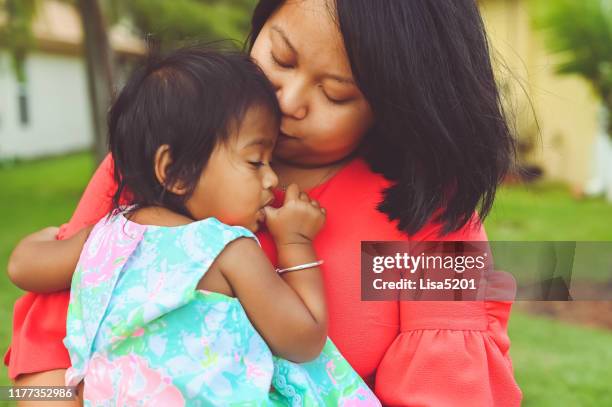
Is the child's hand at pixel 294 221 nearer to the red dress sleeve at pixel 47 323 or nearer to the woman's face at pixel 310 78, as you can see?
the woman's face at pixel 310 78

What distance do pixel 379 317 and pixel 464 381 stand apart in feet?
0.65

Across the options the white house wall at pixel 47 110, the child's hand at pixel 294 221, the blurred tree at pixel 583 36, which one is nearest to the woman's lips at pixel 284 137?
the child's hand at pixel 294 221

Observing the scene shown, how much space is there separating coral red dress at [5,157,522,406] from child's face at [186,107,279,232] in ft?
0.45

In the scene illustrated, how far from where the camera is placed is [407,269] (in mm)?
1518

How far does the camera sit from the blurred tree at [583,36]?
5.32 m

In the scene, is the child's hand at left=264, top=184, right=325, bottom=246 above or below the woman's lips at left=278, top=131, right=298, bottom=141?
below

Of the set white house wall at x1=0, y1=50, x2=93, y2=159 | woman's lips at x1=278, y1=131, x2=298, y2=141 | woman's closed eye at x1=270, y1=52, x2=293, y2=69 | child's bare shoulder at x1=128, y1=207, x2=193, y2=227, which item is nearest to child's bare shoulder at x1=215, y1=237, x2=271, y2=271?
child's bare shoulder at x1=128, y1=207, x2=193, y2=227

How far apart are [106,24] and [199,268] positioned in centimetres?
583

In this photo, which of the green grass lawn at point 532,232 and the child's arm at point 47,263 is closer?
the child's arm at point 47,263

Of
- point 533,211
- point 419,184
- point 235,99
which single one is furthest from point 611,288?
point 533,211

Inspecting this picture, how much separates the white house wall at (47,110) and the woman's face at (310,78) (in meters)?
14.9

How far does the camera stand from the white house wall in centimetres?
1644

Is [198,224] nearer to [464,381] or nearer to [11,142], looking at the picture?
[464,381]

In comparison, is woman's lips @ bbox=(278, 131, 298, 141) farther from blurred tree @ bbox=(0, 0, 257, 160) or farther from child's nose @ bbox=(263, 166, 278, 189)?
blurred tree @ bbox=(0, 0, 257, 160)
